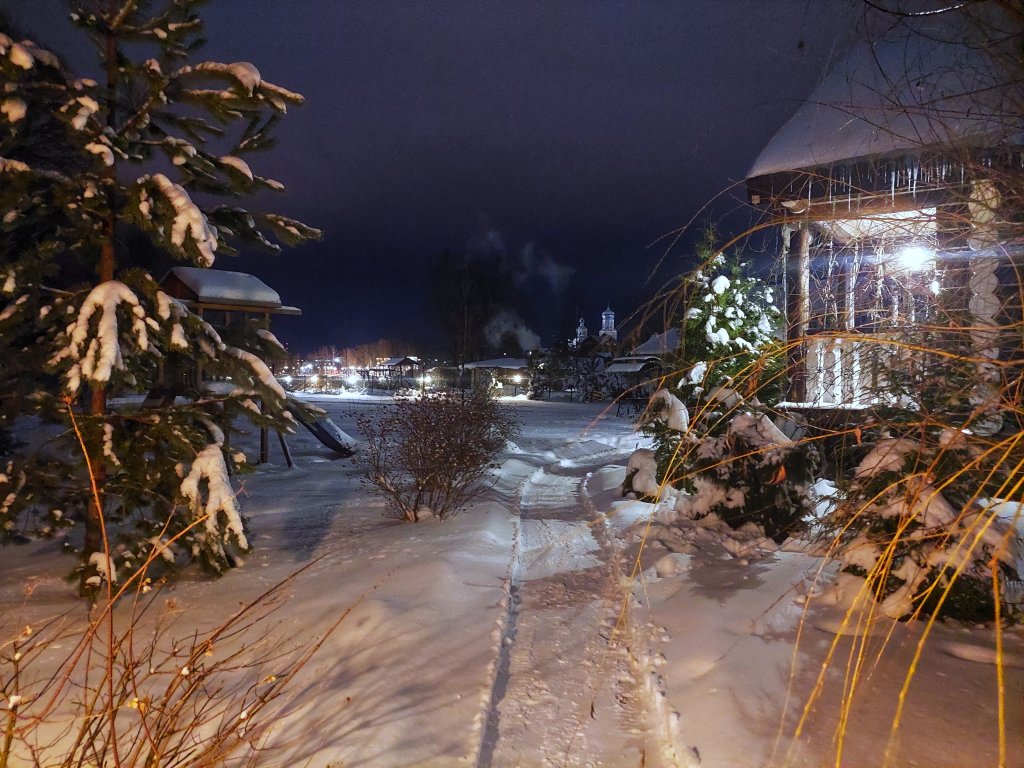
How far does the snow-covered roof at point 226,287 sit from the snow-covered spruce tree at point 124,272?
7245 millimetres

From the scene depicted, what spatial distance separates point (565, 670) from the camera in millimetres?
4762

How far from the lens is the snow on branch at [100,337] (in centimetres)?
514

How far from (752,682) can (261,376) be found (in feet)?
15.3

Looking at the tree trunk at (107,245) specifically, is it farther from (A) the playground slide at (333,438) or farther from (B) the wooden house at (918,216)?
(A) the playground slide at (333,438)

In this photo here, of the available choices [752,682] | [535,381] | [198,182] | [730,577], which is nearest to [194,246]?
[198,182]

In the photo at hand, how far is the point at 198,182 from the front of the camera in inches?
244

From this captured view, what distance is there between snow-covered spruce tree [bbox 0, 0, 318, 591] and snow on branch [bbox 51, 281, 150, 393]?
0.01m

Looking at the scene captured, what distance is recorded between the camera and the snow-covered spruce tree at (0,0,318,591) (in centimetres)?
529

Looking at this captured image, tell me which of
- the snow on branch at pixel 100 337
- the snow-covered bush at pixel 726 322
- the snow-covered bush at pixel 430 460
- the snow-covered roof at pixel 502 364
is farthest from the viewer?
the snow-covered roof at pixel 502 364

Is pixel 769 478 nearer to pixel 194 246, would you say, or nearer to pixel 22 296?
pixel 194 246

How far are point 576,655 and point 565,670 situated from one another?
28 cm

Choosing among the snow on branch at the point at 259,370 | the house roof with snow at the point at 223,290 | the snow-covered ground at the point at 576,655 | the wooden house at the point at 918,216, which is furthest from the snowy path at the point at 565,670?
the house roof with snow at the point at 223,290

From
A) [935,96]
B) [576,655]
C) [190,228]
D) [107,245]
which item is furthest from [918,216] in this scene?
[107,245]

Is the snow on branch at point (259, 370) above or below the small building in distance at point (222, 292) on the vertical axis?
below
